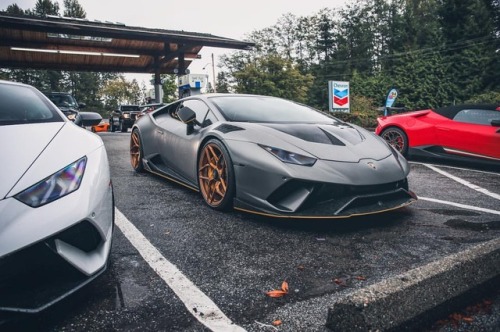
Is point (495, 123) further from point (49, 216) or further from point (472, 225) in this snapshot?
point (49, 216)

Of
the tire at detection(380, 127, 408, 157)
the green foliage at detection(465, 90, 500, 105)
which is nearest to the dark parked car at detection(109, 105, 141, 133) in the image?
the tire at detection(380, 127, 408, 157)

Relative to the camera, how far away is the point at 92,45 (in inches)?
696

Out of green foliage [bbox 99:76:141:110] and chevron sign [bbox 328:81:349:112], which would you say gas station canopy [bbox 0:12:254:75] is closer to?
chevron sign [bbox 328:81:349:112]

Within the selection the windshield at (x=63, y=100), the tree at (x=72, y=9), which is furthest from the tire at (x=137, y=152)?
the tree at (x=72, y=9)

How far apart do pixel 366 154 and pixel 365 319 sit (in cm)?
188

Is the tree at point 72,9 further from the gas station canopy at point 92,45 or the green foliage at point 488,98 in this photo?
the green foliage at point 488,98

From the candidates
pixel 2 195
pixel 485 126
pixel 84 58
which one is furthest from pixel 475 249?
pixel 84 58

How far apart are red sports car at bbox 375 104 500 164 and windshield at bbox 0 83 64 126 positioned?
220 inches

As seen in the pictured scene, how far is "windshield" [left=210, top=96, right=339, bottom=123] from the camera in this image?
11.6 feet

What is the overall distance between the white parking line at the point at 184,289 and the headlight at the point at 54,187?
694 mm

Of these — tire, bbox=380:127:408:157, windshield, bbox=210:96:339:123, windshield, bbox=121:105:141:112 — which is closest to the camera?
windshield, bbox=210:96:339:123

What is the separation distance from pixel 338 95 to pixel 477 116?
1269 cm

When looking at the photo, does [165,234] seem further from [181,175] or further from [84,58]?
[84,58]

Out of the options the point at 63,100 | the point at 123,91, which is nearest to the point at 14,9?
the point at 123,91
